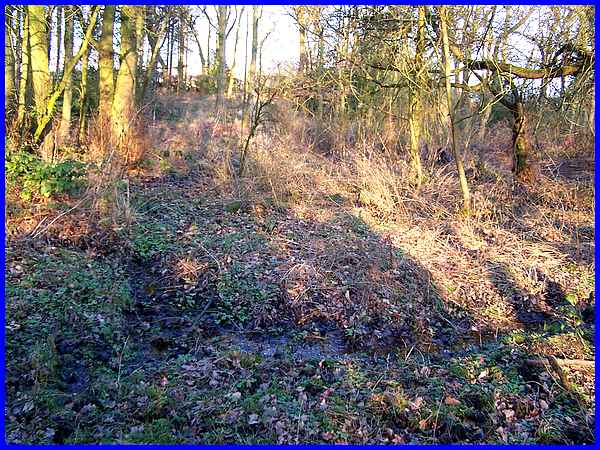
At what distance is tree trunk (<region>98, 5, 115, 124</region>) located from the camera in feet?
31.3

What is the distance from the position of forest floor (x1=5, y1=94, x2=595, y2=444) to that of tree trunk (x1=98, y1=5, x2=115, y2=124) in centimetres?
238

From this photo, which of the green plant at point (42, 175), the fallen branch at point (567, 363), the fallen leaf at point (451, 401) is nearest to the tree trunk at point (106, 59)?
the green plant at point (42, 175)

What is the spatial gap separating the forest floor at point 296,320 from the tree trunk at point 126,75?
68.8 inches

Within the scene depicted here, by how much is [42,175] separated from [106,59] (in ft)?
13.9

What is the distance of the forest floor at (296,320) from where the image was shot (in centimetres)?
352

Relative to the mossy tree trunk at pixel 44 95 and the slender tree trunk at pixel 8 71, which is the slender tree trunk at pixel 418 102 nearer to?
the mossy tree trunk at pixel 44 95

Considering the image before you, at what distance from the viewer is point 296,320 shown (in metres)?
5.21

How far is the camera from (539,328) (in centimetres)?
527

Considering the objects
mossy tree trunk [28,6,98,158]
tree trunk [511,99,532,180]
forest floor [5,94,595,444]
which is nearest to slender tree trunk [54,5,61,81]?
mossy tree trunk [28,6,98,158]

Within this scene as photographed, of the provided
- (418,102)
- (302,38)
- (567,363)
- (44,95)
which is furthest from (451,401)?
(302,38)

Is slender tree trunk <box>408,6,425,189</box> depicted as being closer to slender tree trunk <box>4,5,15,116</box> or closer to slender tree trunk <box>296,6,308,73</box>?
slender tree trunk <box>296,6,308,73</box>

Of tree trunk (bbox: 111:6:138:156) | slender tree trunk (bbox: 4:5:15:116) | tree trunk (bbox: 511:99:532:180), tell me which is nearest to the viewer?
slender tree trunk (bbox: 4:5:15:116)

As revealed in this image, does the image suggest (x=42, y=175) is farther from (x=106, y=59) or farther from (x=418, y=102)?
(x=418, y=102)

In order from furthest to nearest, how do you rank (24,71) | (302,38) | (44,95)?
(302,38), (24,71), (44,95)
